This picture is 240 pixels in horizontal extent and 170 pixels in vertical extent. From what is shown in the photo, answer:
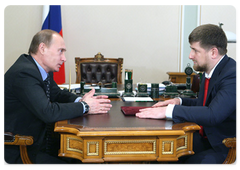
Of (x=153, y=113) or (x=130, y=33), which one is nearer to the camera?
(x=153, y=113)

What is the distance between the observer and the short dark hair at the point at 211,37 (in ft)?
5.13

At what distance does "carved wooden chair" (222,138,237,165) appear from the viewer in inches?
52.4

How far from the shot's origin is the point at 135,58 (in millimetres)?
4918

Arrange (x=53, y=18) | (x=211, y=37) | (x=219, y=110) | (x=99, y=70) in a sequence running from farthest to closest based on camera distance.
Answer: (x=53, y=18), (x=99, y=70), (x=211, y=37), (x=219, y=110)

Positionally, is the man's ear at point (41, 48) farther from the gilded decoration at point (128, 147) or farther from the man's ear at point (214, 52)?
the man's ear at point (214, 52)

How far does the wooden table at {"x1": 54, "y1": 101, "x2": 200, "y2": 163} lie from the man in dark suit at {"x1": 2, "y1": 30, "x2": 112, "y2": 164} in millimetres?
167

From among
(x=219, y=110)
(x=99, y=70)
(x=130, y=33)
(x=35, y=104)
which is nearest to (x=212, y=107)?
(x=219, y=110)

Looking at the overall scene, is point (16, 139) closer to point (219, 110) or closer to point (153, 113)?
point (153, 113)

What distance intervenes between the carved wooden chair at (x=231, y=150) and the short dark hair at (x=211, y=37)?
1.83 ft

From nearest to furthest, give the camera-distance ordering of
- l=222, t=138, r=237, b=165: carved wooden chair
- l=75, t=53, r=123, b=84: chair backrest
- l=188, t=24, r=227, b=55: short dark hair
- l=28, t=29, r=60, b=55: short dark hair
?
l=222, t=138, r=237, b=165: carved wooden chair
l=188, t=24, r=227, b=55: short dark hair
l=28, t=29, r=60, b=55: short dark hair
l=75, t=53, r=123, b=84: chair backrest

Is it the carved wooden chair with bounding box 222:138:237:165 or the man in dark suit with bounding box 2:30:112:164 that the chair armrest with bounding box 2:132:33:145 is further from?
the carved wooden chair with bounding box 222:138:237:165

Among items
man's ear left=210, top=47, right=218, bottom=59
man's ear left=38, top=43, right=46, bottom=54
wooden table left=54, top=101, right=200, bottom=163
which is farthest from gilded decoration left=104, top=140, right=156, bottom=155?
man's ear left=38, top=43, right=46, bottom=54

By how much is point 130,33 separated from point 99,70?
146cm

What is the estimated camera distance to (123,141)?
1198mm
